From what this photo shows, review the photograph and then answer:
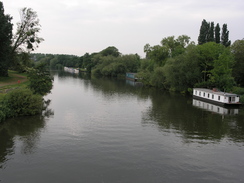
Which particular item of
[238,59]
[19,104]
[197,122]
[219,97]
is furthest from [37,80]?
[238,59]

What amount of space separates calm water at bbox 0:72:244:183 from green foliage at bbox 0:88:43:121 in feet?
4.20

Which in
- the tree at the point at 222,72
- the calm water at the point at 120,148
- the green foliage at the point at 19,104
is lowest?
the calm water at the point at 120,148

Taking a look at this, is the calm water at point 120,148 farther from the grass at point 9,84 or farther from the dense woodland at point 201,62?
the dense woodland at point 201,62

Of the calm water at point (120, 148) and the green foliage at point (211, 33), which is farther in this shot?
the green foliage at point (211, 33)

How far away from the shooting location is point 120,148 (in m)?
19.7

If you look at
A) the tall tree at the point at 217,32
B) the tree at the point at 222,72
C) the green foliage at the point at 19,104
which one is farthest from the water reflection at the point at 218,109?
the tall tree at the point at 217,32

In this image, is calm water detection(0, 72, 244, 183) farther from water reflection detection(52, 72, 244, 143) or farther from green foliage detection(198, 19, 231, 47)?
green foliage detection(198, 19, 231, 47)

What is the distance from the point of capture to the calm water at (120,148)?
1530 cm

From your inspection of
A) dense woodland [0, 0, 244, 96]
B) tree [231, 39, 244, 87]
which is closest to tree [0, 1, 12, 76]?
dense woodland [0, 0, 244, 96]

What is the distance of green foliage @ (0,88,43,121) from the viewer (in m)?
27.2

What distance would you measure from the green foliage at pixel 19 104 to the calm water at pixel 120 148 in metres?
1.28

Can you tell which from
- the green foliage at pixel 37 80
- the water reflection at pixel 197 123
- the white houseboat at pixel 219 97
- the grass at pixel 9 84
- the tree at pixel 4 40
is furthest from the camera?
the tree at pixel 4 40

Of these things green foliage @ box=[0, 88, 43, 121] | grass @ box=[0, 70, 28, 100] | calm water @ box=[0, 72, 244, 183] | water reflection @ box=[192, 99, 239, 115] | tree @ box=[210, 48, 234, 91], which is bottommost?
calm water @ box=[0, 72, 244, 183]

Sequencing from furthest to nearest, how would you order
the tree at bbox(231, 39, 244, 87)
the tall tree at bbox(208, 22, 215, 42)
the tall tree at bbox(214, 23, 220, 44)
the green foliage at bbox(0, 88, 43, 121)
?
the tall tree at bbox(214, 23, 220, 44) → the tall tree at bbox(208, 22, 215, 42) → the tree at bbox(231, 39, 244, 87) → the green foliage at bbox(0, 88, 43, 121)
